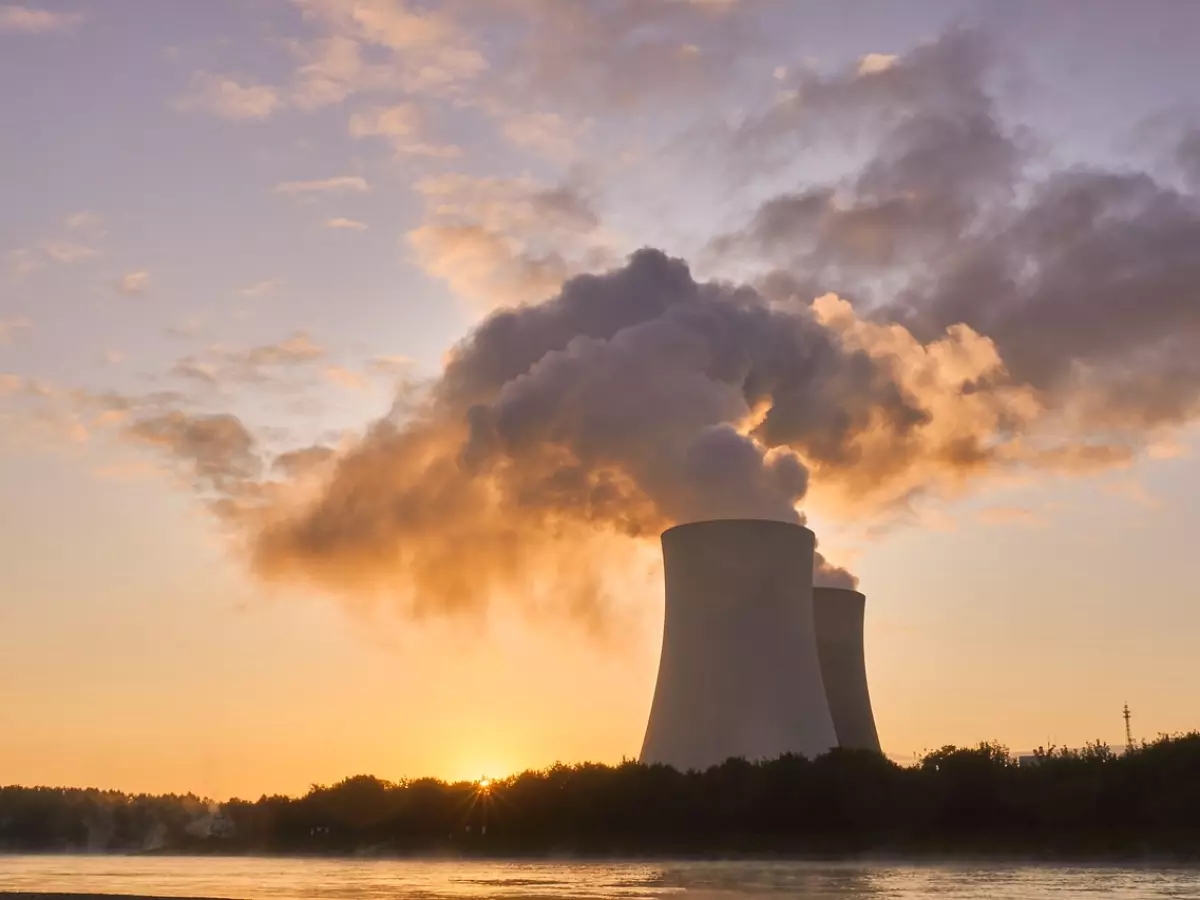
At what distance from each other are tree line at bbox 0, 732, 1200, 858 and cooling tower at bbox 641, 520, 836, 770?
4.95ft

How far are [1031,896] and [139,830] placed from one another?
45.2 meters

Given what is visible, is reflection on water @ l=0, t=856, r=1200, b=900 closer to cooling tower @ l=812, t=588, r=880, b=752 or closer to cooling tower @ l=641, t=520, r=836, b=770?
cooling tower @ l=641, t=520, r=836, b=770

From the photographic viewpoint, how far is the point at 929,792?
116ft

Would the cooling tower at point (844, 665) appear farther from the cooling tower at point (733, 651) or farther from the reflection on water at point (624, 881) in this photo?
the reflection on water at point (624, 881)

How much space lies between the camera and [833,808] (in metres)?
35.5

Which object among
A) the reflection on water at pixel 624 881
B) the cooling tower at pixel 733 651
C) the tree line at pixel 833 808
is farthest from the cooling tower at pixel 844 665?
the reflection on water at pixel 624 881

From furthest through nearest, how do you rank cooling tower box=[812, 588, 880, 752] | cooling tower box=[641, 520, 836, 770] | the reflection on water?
cooling tower box=[812, 588, 880, 752] → cooling tower box=[641, 520, 836, 770] → the reflection on water

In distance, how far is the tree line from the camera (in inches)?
1300

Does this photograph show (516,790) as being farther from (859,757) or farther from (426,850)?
(859,757)

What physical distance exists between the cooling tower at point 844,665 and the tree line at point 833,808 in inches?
147

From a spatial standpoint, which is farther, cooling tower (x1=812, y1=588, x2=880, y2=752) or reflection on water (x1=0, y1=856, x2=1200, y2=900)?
cooling tower (x1=812, y1=588, x2=880, y2=752)

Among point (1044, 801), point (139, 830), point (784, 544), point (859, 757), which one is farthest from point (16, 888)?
point (139, 830)

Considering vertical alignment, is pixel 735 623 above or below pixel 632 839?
above

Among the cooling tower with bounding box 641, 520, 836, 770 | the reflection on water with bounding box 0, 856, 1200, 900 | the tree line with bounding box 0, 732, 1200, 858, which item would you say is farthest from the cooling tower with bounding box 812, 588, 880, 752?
the reflection on water with bounding box 0, 856, 1200, 900
